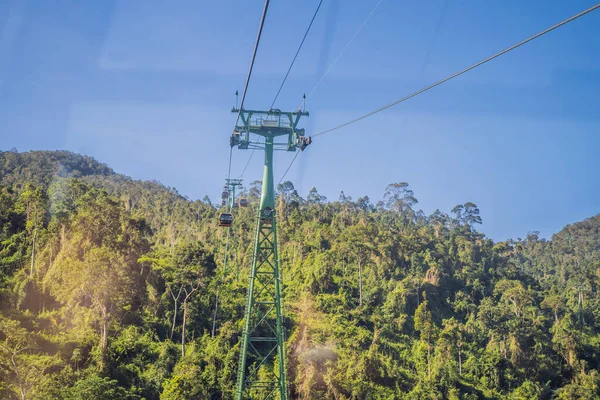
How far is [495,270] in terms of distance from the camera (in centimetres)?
4678

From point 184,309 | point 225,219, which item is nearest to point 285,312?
point 184,309

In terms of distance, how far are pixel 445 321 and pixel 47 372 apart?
23155 mm

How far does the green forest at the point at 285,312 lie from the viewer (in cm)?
2419

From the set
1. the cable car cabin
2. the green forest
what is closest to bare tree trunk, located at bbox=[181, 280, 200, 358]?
the green forest

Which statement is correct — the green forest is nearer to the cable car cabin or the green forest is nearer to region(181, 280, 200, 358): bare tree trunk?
region(181, 280, 200, 358): bare tree trunk

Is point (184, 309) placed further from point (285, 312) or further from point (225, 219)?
point (225, 219)

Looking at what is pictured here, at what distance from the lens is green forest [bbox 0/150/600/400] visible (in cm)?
2419

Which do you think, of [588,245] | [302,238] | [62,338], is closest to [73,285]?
[62,338]

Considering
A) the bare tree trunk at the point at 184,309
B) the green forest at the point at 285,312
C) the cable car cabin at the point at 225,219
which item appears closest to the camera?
the cable car cabin at the point at 225,219

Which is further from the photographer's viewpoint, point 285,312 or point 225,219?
point 285,312

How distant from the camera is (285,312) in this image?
31.6 meters

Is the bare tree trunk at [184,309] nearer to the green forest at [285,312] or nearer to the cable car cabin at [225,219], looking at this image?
the green forest at [285,312]

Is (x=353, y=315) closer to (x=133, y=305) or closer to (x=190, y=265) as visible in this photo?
(x=190, y=265)

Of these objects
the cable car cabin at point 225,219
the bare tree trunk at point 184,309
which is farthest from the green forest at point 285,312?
the cable car cabin at point 225,219
